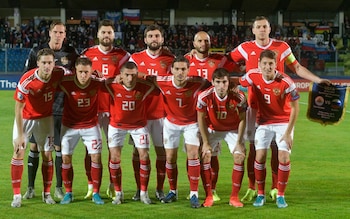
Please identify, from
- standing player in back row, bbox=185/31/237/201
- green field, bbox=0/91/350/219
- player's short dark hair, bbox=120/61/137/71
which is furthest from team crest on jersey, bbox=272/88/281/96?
player's short dark hair, bbox=120/61/137/71

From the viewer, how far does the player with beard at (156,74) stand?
802cm

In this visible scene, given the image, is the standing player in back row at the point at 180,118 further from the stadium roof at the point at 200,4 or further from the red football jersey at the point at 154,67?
the stadium roof at the point at 200,4

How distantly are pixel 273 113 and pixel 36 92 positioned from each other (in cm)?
265

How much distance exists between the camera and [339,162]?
11.0 metres

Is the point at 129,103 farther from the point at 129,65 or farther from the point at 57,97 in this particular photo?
the point at 57,97

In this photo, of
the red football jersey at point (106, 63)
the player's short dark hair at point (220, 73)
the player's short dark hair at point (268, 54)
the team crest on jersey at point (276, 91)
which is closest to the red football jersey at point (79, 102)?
the red football jersey at point (106, 63)

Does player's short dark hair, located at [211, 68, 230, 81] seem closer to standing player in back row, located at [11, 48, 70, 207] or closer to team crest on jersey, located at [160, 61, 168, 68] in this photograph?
team crest on jersey, located at [160, 61, 168, 68]

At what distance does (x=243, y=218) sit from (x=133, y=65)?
2065mm

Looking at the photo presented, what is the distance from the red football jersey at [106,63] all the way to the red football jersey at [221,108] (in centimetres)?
126

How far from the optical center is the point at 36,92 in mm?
7531

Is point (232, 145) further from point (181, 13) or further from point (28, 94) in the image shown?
point (181, 13)

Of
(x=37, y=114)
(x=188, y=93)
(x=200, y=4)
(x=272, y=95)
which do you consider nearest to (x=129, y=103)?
(x=188, y=93)

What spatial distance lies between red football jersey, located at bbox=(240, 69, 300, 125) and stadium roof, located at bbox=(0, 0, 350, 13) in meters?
31.5

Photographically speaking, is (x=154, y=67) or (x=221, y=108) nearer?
(x=221, y=108)
